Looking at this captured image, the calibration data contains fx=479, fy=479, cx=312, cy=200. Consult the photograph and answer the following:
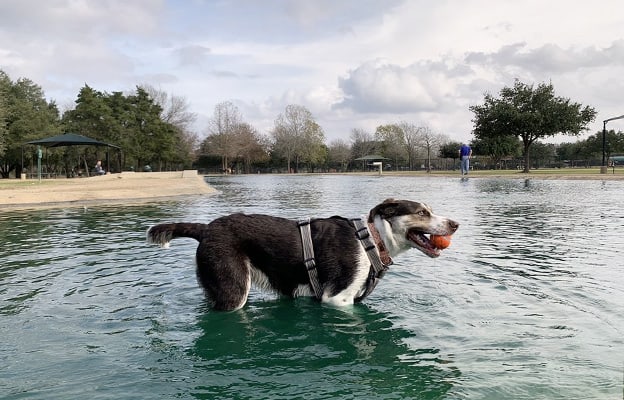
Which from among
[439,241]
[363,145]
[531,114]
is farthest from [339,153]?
[439,241]

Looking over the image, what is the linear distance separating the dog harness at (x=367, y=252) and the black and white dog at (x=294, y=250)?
0.02m

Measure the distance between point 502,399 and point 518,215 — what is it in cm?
1291

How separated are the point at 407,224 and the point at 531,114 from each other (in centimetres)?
5285

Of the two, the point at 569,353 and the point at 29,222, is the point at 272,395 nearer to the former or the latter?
the point at 569,353

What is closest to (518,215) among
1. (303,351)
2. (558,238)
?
(558,238)

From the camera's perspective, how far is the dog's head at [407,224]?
564cm

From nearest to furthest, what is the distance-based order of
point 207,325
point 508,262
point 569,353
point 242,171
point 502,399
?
point 502,399, point 569,353, point 207,325, point 508,262, point 242,171

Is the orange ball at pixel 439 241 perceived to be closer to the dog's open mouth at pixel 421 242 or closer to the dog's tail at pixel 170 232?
the dog's open mouth at pixel 421 242

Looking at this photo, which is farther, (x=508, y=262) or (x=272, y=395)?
(x=508, y=262)

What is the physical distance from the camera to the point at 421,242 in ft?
18.7

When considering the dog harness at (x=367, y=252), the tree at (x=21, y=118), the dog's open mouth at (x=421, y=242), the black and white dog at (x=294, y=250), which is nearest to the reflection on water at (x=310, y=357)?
the black and white dog at (x=294, y=250)

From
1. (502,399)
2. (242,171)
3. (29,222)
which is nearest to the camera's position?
(502,399)

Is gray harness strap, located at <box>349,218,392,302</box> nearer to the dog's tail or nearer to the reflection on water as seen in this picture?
the reflection on water

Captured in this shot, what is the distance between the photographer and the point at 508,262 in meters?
8.53
